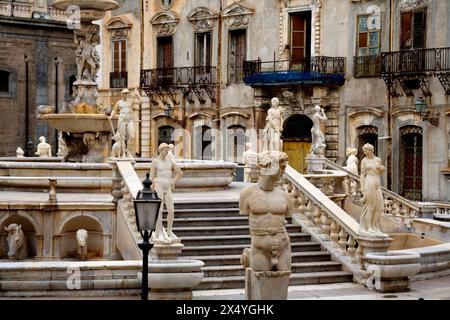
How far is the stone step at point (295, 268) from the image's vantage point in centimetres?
1531

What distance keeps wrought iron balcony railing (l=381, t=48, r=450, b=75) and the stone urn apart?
15.5 meters

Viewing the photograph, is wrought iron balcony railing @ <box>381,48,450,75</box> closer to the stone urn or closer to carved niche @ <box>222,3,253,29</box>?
carved niche @ <box>222,3,253,29</box>

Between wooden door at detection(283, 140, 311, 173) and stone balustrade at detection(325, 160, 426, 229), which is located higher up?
wooden door at detection(283, 140, 311, 173)

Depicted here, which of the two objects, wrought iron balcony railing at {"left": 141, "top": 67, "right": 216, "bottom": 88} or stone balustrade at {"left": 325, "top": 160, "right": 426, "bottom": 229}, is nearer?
stone balustrade at {"left": 325, "top": 160, "right": 426, "bottom": 229}

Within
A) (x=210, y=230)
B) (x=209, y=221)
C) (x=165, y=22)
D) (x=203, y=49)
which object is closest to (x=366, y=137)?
(x=203, y=49)

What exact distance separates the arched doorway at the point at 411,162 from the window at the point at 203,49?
961cm

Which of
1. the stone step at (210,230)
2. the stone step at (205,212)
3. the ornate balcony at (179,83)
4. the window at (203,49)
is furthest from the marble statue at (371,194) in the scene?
the window at (203,49)

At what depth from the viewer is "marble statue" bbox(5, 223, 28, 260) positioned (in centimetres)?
1784

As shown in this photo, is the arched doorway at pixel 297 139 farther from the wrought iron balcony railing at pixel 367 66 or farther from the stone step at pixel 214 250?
the stone step at pixel 214 250

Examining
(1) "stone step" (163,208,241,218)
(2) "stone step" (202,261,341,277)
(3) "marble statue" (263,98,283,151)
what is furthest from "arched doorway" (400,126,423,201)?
(2) "stone step" (202,261,341,277)

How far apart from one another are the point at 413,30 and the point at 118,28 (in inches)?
569

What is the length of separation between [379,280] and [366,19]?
18586 mm

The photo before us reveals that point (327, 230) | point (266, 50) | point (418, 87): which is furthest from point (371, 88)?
point (327, 230)

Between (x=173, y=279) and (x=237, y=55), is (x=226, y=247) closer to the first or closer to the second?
(x=173, y=279)
